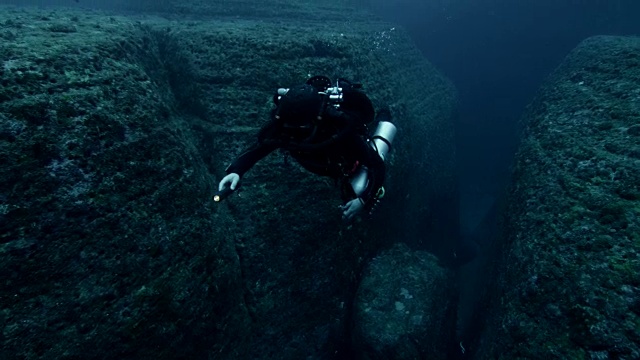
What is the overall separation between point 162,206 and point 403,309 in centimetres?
494

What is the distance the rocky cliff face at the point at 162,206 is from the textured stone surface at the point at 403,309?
42 centimetres

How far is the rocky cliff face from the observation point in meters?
3.93

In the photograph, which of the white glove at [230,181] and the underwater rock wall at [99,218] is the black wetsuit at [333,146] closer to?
the white glove at [230,181]

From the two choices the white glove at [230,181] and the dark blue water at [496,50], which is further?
the dark blue water at [496,50]

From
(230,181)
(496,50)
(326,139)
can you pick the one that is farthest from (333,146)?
(496,50)

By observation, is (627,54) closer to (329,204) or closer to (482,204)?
(329,204)

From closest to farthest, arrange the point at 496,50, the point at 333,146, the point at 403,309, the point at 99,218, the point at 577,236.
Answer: the point at 333,146 < the point at 99,218 < the point at 577,236 < the point at 403,309 < the point at 496,50

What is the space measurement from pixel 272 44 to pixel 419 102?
654 cm

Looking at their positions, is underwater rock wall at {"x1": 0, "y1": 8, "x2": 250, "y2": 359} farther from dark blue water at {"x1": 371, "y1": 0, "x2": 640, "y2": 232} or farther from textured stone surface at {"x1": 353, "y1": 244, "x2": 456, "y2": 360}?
dark blue water at {"x1": 371, "y1": 0, "x2": 640, "y2": 232}

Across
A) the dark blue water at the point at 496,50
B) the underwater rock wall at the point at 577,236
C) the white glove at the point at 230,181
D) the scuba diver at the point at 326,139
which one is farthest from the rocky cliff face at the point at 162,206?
the dark blue water at the point at 496,50

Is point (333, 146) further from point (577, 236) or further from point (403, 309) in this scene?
point (403, 309)

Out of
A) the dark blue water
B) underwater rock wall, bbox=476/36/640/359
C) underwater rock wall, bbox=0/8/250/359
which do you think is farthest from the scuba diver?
the dark blue water

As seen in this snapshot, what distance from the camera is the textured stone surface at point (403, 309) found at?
649 cm

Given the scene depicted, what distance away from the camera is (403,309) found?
272 inches
